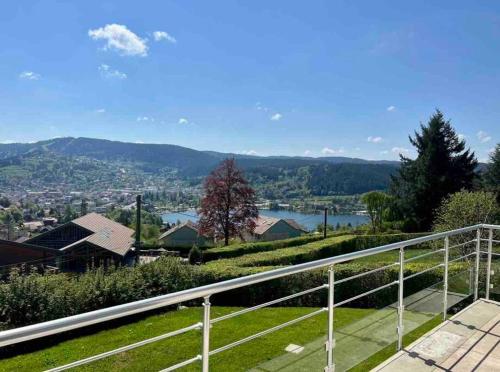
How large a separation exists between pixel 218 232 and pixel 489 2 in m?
24.7

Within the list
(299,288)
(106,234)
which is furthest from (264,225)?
(299,288)

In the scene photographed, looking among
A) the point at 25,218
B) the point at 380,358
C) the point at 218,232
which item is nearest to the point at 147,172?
the point at 25,218

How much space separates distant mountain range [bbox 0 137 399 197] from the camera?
110500mm

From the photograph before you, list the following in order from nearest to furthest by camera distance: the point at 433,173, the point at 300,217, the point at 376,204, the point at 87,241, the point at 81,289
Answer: the point at 81,289 < the point at 87,241 < the point at 433,173 < the point at 376,204 < the point at 300,217

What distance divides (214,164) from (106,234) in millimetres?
127861

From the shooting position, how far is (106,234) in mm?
33594

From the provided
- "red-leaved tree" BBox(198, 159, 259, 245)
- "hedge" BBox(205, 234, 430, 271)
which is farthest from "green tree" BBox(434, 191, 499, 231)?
"red-leaved tree" BBox(198, 159, 259, 245)

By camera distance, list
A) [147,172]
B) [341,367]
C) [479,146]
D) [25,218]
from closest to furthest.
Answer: [341,367], [479,146], [25,218], [147,172]

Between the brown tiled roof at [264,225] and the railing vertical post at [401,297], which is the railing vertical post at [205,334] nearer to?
the railing vertical post at [401,297]

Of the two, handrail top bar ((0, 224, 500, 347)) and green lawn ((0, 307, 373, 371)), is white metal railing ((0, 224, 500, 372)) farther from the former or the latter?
green lawn ((0, 307, 373, 371))

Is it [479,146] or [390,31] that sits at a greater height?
[390,31]

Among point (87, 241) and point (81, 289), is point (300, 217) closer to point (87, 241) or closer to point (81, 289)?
point (87, 241)

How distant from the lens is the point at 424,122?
1337 inches

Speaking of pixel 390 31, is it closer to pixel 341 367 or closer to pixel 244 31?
pixel 244 31
